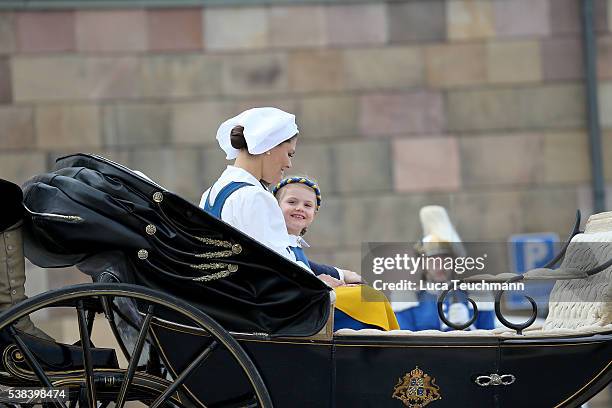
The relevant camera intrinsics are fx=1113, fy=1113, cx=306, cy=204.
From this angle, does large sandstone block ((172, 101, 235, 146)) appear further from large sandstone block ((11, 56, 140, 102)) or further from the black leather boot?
the black leather boot

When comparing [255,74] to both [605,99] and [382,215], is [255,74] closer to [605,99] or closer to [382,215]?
[382,215]

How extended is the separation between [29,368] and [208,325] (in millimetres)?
594

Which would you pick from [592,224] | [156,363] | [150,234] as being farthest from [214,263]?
[592,224]

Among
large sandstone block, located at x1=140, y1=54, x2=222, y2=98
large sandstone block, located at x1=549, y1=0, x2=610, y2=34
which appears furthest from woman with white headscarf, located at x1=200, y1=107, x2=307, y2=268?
large sandstone block, located at x1=549, y1=0, x2=610, y2=34

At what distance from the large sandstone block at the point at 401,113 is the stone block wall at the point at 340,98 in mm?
10

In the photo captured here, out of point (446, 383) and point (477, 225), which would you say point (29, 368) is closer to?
point (446, 383)

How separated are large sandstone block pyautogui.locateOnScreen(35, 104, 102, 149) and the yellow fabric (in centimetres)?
450

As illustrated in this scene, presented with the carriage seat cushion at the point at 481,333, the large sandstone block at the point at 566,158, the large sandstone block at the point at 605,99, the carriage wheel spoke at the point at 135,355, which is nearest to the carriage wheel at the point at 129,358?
the carriage wheel spoke at the point at 135,355

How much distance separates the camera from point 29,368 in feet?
11.3

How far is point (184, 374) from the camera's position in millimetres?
3400

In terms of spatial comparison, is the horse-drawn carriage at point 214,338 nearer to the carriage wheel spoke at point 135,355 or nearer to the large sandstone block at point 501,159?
the carriage wheel spoke at point 135,355

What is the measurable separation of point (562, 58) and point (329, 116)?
175 cm

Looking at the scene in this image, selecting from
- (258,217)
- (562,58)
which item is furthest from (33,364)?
(562,58)

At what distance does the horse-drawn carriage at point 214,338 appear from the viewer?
3410 millimetres
